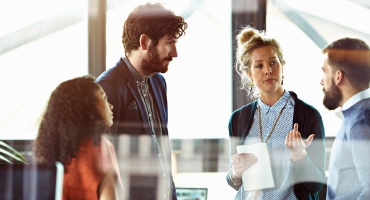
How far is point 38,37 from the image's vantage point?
166 cm

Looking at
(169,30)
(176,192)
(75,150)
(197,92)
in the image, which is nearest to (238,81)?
(197,92)

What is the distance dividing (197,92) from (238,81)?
158 mm

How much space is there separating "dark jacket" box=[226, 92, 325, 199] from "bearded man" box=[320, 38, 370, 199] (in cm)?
4

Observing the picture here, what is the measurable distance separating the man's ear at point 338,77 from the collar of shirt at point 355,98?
0.23ft

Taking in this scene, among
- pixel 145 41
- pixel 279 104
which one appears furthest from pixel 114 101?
pixel 279 104

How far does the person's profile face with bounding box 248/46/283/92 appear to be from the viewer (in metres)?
1.52

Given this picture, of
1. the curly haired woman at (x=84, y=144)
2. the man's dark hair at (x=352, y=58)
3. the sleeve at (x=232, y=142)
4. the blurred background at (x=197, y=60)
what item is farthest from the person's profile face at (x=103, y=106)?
the man's dark hair at (x=352, y=58)

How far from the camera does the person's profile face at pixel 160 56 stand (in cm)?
153

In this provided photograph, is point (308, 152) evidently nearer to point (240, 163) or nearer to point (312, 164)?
point (312, 164)

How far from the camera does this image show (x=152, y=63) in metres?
1.54

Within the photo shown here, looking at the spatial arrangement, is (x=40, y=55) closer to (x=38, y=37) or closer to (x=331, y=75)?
(x=38, y=37)

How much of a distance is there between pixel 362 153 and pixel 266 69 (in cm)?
43

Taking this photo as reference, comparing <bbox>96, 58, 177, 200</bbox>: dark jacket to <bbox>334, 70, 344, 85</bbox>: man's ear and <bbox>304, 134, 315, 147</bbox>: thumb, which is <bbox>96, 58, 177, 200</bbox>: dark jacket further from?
<bbox>334, 70, 344, 85</bbox>: man's ear

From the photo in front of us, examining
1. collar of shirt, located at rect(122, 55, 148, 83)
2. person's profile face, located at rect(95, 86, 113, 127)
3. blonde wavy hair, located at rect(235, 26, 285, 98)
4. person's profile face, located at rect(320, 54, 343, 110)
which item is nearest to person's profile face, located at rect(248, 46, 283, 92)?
blonde wavy hair, located at rect(235, 26, 285, 98)
